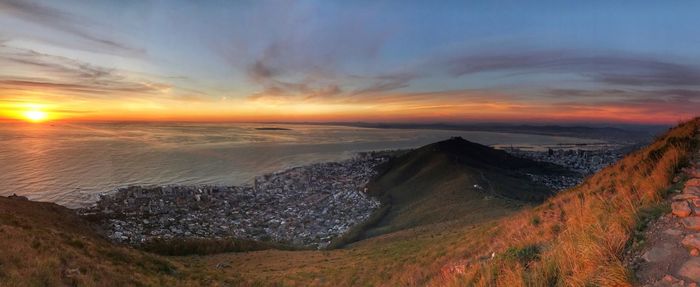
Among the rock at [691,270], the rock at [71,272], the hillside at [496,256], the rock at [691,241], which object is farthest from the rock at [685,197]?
the rock at [71,272]

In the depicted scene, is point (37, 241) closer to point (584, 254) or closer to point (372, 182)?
point (584, 254)

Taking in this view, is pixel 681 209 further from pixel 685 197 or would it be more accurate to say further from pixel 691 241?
pixel 691 241

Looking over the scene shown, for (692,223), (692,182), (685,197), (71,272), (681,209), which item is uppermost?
(692,182)

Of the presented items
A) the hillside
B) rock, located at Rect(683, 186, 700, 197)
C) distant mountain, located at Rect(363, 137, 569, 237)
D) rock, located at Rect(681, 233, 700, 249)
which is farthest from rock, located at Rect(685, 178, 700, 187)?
distant mountain, located at Rect(363, 137, 569, 237)

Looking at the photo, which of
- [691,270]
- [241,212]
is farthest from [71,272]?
[241,212]

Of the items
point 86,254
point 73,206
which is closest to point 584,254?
point 86,254
